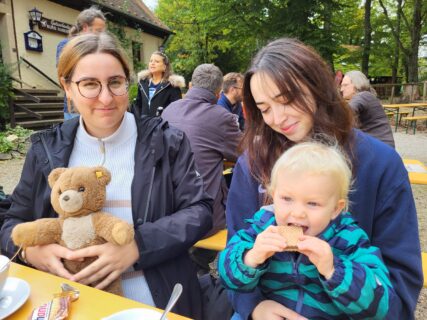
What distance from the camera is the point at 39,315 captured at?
43.2 inches

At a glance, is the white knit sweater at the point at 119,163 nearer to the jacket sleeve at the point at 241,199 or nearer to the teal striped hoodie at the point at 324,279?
the jacket sleeve at the point at 241,199

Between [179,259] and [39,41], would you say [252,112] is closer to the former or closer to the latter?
[179,259]

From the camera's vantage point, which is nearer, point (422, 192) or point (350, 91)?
point (350, 91)

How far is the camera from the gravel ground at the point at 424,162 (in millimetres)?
3309

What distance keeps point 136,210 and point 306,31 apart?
14.7 meters

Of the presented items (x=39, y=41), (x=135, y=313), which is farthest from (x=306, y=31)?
(x=135, y=313)

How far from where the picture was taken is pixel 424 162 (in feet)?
26.2

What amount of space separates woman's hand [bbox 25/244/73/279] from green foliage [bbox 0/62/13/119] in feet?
32.4

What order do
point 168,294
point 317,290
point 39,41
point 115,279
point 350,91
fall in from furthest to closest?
point 39,41
point 350,91
point 168,294
point 115,279
point 317,290

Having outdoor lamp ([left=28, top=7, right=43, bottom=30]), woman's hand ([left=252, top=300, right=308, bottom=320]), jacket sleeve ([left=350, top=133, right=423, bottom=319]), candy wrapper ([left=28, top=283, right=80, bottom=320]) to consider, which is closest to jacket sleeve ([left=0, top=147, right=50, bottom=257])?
candy wrapper ([left=28, top=283, right=80, bottom=320])

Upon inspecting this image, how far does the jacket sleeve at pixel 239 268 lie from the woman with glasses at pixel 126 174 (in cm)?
41

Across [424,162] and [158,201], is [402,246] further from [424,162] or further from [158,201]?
[424,162]

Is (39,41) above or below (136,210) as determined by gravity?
above

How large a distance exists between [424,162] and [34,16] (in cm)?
1179
